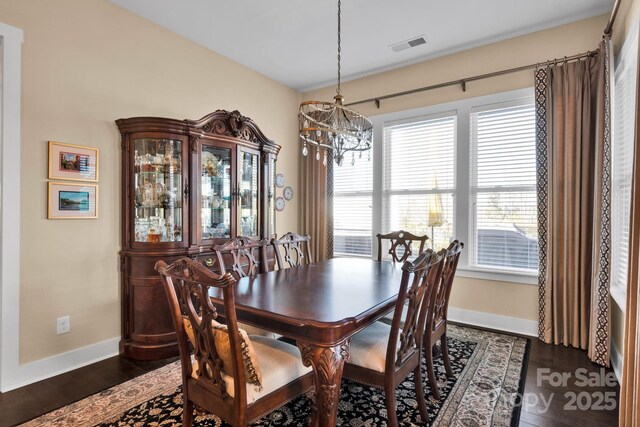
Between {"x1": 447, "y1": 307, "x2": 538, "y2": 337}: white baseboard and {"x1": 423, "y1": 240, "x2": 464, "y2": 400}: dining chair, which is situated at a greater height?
{"x1": 423, "y1": 240, "x2": 464, "y2": 400}: dining chair

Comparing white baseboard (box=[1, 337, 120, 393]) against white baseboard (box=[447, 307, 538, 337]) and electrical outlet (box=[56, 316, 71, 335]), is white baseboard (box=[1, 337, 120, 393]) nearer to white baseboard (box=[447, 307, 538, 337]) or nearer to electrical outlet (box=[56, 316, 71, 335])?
electrical outlet (box=[56, 316, 71, 335])

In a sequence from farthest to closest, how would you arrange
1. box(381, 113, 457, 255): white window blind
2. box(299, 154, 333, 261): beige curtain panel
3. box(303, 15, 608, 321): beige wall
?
box(299, 154, 333, 261): beige curtain panel
box(381, 113, 457, 255): white window blind
box(303, 15, 608, 321): beige wall

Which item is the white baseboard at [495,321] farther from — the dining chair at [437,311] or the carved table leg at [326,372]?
the carved table leg at [326,372]

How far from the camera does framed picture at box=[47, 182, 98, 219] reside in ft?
8.32

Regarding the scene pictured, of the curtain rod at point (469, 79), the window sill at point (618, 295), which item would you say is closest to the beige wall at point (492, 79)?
the curtain rod at point (469, 79)

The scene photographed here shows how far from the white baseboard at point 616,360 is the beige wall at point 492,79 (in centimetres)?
68

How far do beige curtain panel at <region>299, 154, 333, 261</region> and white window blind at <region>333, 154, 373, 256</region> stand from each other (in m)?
0.16

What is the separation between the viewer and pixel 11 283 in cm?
235

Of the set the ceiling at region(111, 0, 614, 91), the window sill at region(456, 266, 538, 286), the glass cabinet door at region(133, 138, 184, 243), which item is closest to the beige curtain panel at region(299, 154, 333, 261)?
the ceiling at region(111, 0, 614, 91)

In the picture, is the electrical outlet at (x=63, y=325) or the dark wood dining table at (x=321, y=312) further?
the electrical outlet at (x=63, y=325)

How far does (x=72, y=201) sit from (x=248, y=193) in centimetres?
157

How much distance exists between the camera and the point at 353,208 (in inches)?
182

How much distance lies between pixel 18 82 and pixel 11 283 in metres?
1.41

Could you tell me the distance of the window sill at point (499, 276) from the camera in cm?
337
